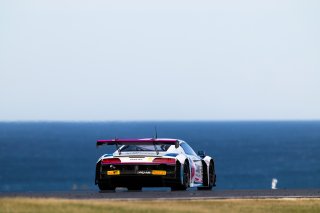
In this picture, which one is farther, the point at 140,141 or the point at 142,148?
the point at 142,148

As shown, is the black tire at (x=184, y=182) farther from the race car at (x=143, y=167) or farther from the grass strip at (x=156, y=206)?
the grass strip at (x=156, y=206)

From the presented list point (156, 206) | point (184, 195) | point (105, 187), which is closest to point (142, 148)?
point (105, 187)

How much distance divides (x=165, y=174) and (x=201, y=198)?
2.72 m

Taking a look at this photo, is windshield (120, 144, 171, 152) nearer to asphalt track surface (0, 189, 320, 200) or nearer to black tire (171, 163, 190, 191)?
black tire (171, 163, 190, 191)

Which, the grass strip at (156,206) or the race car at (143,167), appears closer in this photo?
the grass strip at (156,206)

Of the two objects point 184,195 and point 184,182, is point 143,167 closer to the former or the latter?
point 184,182

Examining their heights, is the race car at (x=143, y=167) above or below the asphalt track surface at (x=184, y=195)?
above

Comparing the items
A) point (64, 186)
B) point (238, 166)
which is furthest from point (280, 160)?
point (64, 186)

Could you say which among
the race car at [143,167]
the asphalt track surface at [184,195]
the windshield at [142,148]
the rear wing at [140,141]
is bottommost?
the asphalt track surface at [184,195]

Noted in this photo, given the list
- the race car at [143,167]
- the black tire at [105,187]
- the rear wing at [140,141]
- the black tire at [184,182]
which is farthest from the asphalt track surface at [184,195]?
the rear wing at [140,141]

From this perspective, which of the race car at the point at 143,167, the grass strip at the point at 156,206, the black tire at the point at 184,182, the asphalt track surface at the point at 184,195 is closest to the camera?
the grass strip at the point at 156,206

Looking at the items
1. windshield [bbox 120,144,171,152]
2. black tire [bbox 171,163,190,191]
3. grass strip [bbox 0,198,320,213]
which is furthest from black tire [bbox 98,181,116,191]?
grass strip [bbox 0,198,320,213]

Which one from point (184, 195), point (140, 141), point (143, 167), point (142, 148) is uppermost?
point (140, 141)

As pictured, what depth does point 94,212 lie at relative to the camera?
66.3 ft
